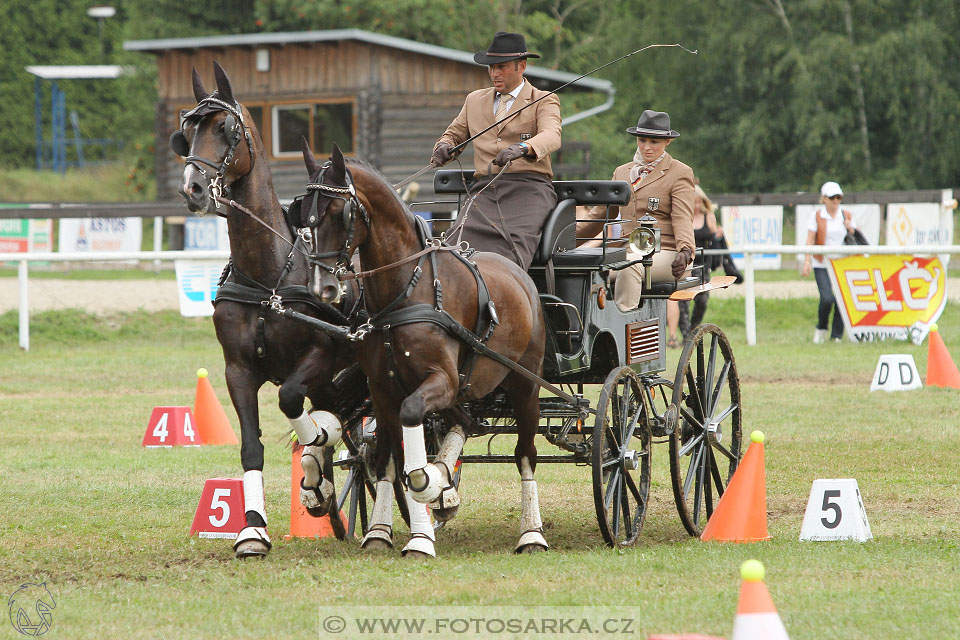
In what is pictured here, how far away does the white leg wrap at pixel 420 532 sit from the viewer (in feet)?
20.9

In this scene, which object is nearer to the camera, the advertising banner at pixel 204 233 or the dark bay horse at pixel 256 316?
the dark bay horse at pixel 256 316

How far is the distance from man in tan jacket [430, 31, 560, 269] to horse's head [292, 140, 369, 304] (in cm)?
129

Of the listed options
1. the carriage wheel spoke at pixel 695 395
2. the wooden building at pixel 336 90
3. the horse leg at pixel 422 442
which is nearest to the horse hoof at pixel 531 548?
the horse leg at pixel 422 442

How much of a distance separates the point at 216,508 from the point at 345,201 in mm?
2090

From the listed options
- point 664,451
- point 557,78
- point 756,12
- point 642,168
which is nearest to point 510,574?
point 642,168

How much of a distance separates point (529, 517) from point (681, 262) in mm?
1983

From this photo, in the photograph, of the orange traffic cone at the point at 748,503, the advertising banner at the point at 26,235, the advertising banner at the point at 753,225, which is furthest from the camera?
the advertising banner at the point at 26,235

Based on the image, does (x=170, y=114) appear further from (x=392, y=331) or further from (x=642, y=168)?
(x=392, y=331)

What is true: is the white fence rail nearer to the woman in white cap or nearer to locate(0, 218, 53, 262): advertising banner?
the woman in white cap

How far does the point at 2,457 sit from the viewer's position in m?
9.98

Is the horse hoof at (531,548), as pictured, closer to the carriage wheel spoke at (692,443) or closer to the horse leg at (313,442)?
the horse leg at (313,442)

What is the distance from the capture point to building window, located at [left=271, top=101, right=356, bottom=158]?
30000 mm

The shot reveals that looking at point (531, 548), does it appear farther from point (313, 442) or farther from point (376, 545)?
point (313, 442)

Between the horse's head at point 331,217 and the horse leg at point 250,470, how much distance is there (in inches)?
43.0
